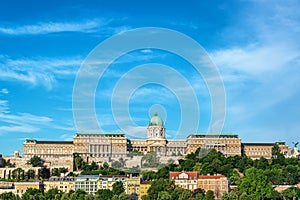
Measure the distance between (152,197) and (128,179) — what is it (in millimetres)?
6274

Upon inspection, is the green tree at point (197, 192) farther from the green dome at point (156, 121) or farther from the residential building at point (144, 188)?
the green dome at point (156, 121)

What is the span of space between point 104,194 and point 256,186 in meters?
15.1

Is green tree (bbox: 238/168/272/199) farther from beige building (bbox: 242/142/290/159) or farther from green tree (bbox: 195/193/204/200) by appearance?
beige building (bbox: 242/142/290/159)

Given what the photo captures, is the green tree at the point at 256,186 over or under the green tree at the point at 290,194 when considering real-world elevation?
over

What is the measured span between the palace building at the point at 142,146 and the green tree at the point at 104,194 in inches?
1021

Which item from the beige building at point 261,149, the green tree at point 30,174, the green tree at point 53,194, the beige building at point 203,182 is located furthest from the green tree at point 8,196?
the beige building at point 261,149

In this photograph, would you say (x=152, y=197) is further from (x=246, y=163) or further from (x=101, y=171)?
(x=246, y=163)

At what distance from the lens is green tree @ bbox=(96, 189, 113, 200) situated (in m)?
51.6

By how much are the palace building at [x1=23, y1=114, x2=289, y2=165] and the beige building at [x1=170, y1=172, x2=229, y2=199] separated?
23.2 metres

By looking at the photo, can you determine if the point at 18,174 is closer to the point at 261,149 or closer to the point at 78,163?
the point at 78,163

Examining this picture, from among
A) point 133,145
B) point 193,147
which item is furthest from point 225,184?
point 133,145

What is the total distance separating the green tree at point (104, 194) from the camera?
51.6 meters

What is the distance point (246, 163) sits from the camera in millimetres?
67250

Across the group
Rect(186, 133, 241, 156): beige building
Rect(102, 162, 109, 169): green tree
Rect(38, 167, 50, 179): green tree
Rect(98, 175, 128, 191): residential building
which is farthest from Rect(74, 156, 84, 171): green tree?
Rect(186, 133, 241, 156): beige building
